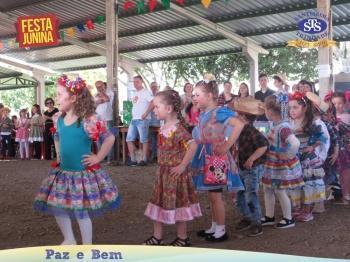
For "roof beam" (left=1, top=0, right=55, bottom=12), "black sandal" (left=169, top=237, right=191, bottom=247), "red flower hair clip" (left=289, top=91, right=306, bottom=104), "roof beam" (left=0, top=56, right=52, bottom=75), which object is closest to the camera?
"black sandal" (left=169, top=237, right=191, bottom=247)

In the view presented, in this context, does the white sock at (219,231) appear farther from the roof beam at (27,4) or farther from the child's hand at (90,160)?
the roof beam at (27,4)

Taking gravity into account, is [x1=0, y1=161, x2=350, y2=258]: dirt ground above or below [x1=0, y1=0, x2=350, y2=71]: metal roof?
below

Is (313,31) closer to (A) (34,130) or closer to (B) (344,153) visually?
(B) (344,153)

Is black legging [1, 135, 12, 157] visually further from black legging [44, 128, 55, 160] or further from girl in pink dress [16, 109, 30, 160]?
black legging [44, 128, 55, 160]

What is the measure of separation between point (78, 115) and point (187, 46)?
15.0 metres

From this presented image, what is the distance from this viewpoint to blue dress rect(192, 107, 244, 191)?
4242 mm

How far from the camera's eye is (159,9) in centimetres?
1453

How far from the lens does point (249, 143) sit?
4.61 m

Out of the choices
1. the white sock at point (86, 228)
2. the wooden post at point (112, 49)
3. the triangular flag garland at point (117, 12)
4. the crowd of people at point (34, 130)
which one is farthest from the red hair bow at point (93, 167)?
the wooden post at point (112, 49)

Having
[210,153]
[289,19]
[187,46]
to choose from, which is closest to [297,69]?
[187,46]

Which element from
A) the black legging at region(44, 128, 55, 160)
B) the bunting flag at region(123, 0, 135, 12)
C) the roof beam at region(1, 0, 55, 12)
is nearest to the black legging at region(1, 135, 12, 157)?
the black legging at region(44, 128, 55, 160)

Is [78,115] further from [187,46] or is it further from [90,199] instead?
[187,46]

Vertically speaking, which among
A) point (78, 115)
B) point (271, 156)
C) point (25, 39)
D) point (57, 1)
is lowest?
point (271, 156)

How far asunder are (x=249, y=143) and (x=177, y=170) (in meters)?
0.93
